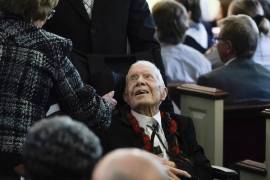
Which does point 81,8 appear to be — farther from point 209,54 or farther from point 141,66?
point 209,54

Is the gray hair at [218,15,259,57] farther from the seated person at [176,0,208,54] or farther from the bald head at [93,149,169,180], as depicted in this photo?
the bald head at [93,149,169,180]

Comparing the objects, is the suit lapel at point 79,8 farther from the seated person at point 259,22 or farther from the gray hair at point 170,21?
the seated person at point 259,22

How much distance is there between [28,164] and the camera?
143 centimetres

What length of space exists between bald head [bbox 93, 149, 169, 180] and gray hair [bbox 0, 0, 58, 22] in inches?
51.7

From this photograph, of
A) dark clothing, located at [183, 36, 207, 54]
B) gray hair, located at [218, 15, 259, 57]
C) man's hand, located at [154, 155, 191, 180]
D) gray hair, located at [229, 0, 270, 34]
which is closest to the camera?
man's hand, located at [154, 155, 191, 180]

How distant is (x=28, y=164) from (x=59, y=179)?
0.09 meters

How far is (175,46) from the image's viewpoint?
197 inches

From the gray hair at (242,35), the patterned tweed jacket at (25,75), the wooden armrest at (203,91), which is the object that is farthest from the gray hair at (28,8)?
the gray hair at (242,35)

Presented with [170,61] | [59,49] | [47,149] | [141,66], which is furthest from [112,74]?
[47,149]

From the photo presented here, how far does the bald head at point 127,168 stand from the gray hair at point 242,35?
300 cm

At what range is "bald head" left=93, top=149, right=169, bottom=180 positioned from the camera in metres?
1.31

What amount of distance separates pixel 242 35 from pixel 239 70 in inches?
9.1

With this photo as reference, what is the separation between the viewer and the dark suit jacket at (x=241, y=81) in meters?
4.14

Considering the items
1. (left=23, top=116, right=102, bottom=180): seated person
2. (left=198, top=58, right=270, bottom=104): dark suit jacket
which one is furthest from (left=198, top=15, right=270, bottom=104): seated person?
(left=23, top=116, right=102, bottom=180): seated person
